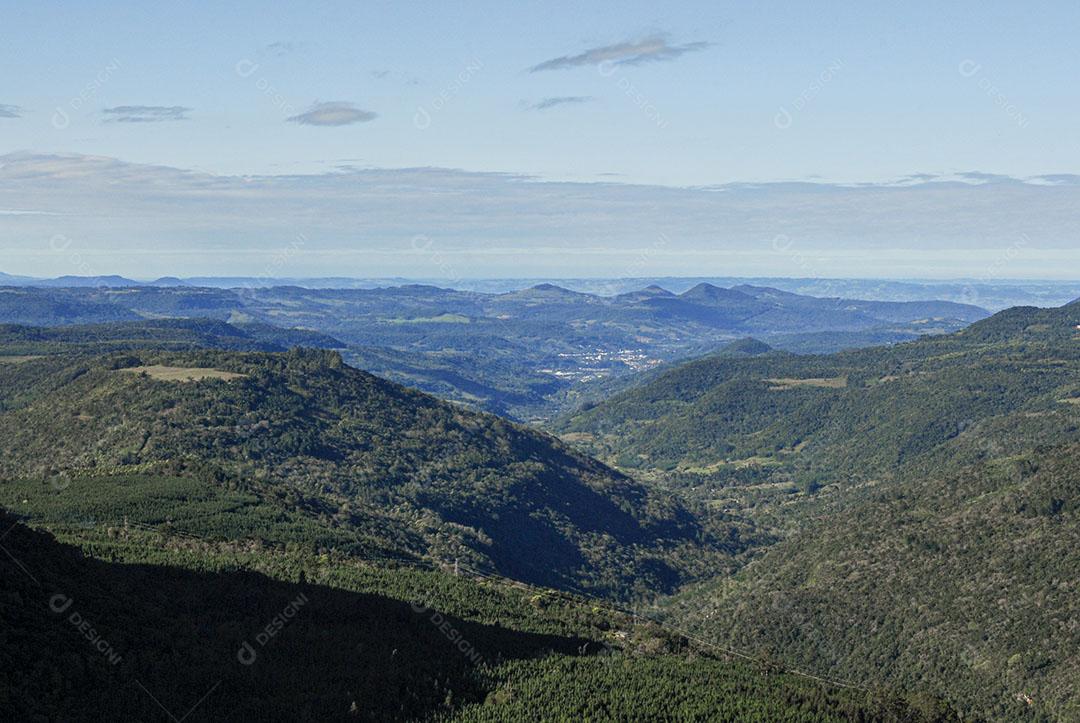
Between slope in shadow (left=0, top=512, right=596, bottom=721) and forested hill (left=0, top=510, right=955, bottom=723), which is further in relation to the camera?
forested hill (left=0, top=510, right=955, bottom=723)

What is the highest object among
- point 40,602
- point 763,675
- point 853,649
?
point 40,602

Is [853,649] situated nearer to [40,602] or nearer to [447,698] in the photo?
[447,698]

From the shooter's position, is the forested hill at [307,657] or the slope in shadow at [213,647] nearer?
the slope in shadow at [213,647]

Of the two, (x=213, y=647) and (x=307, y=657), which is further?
(x=307, y=657)

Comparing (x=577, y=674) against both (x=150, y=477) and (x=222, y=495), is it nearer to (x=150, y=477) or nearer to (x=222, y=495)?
(x=222, y=495)

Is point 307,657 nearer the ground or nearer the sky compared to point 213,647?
nearer the ground

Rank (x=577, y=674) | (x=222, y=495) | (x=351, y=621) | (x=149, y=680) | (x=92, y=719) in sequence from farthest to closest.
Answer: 1. (x=222, y=495)
2. (x=351, y=621)
3. (x=577, y=674)
4. (x=149, y=680)
5. (x=92, y=719)

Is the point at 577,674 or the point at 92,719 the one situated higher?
the point at 92,719

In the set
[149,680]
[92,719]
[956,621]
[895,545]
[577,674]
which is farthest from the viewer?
[895,545]

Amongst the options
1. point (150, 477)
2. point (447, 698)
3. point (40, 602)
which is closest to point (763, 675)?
point (447, 698)

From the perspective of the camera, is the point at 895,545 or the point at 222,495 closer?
the point at 222,495
